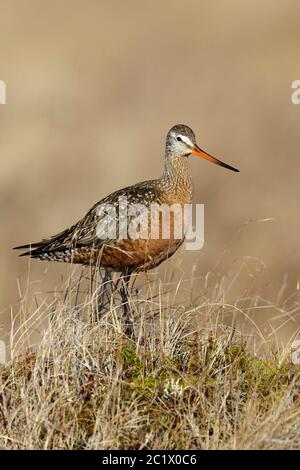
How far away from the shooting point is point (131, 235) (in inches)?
278

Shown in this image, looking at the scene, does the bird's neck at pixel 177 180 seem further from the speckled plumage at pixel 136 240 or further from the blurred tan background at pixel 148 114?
the blurred tan background at pixel 148 114

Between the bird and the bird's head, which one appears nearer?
the bird

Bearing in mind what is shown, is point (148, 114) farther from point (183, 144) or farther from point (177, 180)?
point (177, 180)

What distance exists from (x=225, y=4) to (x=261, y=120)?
518 centimetres

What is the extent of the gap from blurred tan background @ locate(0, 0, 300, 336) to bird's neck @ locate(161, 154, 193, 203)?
2983 mm

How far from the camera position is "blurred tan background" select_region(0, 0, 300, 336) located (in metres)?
12.3

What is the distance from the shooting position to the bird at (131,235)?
7.00m

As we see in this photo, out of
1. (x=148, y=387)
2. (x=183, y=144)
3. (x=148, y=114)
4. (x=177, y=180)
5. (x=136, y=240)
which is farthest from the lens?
(x=148, y=114)

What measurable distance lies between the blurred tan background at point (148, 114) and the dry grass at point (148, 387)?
4.85 m

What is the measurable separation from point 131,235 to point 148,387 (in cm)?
225

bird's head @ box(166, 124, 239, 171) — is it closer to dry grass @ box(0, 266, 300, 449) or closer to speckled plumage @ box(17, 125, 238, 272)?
speckled plumage @ box(17, 125, 238, 272)

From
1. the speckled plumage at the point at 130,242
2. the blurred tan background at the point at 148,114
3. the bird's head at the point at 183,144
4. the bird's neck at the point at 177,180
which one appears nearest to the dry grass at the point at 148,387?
the speckled plumage at the point at 130,242

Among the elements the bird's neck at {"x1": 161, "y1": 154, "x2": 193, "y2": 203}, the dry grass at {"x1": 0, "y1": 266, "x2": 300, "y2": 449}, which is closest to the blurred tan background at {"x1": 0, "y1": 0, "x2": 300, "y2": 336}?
the bird's neck at {"x1": 161, "y1": 154, "x2": 193, "y2": 203}

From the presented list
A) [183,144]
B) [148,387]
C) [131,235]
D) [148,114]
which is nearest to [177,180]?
[183,144]
